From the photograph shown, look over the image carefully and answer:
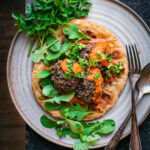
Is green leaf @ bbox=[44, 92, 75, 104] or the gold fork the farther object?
the gold fork

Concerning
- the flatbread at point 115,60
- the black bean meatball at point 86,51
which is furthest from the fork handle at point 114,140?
the black bean meatball at point 86,51

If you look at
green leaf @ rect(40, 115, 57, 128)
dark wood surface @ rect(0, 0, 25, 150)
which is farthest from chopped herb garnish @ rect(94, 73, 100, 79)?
dark wood surface @ rect(0, 0, 25, 150)

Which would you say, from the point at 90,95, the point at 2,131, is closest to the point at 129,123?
the point at 90,95

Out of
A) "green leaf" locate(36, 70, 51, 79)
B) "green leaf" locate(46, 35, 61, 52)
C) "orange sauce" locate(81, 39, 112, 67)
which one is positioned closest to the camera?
"orange sauce" locate(81, 39, 112, 67)

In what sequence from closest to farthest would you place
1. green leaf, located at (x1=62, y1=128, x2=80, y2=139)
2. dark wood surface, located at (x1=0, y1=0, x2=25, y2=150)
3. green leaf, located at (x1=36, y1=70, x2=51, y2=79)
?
green leaf, located at (x1=36, y1=70, x2=51, y2=79) < green leaf, located at (x1=62, y1=128, x2=80, y2=139) < dark wood surface, located at (x1=0, y1=0, x2=25, y2=150)

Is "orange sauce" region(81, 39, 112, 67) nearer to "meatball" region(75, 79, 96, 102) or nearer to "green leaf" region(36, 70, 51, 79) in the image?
"meatball" region(75, 79, 96, 102)

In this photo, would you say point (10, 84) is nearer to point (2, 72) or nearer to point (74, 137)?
point (2, 72)

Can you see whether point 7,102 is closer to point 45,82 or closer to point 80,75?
point 45,82
